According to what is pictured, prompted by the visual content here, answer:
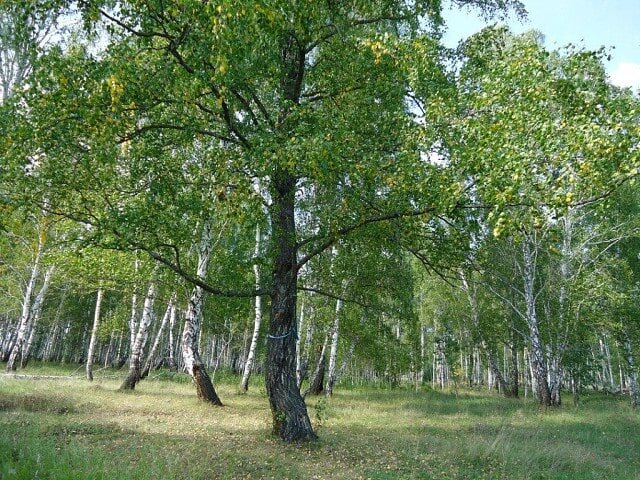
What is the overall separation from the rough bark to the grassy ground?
1.53 ft

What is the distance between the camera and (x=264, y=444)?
936 cm

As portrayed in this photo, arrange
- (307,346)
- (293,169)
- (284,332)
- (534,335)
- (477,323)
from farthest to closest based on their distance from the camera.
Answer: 1. (477,323)
2. (307,346)
3. (534,335)
4. (284,332)
5. (293,169)

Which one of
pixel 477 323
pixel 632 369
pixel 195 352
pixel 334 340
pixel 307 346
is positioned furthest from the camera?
pixel 477 323

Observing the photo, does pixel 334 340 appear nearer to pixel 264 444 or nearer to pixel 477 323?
pixel 477 323

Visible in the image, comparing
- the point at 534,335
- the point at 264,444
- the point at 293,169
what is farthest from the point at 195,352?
the point at 534,335

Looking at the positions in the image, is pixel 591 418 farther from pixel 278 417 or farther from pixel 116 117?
pixel 116 117

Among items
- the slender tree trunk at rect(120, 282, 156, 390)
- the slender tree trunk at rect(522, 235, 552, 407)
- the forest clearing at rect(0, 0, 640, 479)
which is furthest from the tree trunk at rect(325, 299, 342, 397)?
the slender tree trunk at rect(522, 235, 552, 407)

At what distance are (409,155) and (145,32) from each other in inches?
196

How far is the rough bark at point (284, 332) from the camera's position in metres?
9.77

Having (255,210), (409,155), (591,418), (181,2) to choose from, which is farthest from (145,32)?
(591,418)

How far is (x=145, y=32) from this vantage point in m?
8.24

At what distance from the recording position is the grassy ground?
7164 millimetres

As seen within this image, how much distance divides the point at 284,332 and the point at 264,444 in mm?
2205

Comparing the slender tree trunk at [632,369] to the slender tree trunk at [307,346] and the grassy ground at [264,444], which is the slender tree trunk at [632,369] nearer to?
the grassy ground at [264,444]
